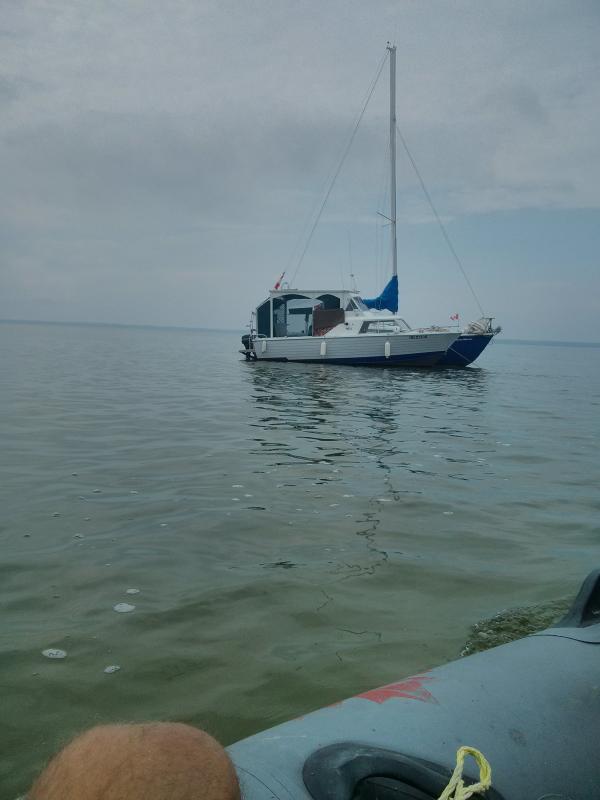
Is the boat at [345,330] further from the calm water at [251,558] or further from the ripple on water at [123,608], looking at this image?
the ripple on water at [123,608]

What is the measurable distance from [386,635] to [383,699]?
1690mm

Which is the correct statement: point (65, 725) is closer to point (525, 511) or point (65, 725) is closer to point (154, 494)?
point (154, 494)

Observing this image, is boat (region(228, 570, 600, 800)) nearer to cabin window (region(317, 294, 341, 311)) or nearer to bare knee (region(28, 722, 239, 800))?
bare knee (region(28, 722, 239, 800))

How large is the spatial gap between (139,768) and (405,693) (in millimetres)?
1127

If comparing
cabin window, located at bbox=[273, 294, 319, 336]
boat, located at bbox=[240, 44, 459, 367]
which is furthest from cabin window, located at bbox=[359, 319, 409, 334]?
cabin window, located at bbox=[273, 294, 319, 336]

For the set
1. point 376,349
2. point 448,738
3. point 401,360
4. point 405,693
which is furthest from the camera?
point 401,360

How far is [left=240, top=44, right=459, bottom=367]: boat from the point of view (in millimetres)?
25656

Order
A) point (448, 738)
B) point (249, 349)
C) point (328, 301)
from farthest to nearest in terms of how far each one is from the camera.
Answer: point (249, 349)
point (328, 301)
point (448, 738)

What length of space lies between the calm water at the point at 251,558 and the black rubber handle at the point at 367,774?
1297mm

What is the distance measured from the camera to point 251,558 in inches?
188

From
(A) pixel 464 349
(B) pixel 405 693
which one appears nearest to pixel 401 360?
(A) pixel 464 349

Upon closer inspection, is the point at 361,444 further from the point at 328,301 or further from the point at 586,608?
the point at 328,301

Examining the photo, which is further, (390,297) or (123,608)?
(390,297)

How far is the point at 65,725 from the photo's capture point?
9.04 feet
